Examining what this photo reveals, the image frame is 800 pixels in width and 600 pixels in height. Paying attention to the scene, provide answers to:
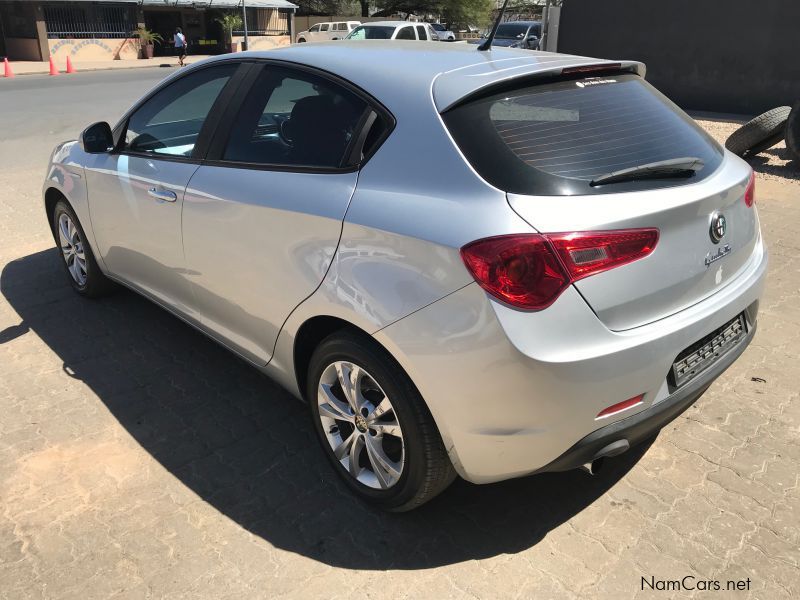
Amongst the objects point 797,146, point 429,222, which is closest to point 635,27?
point 797,146

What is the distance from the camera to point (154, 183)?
3.52 metres

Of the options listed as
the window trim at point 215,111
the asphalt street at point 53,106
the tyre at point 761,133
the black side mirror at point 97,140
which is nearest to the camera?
the window trim at point 215,111

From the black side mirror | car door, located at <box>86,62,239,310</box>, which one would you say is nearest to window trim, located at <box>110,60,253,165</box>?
car door, located at <box>86,62,239,310</box>

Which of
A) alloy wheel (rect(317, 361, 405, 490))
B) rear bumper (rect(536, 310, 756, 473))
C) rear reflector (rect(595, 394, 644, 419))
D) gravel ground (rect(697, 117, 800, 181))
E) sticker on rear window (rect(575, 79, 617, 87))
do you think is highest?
sticker on rear window (rect(575, 79, 617, 87))

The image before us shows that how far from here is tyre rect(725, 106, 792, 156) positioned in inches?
345

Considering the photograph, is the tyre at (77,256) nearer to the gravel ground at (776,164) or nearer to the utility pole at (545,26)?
the gravel ground at (776,164)

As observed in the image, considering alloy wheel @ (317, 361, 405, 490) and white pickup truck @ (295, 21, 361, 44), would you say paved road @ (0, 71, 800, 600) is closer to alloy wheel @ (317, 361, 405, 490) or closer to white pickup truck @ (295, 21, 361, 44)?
alloy wheel @ (317, 361, 405, 490)

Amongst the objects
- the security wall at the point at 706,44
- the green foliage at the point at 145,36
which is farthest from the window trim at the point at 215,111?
the green foliage at the point at 145,36

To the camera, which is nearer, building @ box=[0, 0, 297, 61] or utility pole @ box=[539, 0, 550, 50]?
utility pole @ box=[539, 0, 550, 50]

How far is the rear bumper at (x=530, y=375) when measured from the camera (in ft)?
6.93

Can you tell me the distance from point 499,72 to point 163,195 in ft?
5.95

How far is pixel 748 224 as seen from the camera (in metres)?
2.79

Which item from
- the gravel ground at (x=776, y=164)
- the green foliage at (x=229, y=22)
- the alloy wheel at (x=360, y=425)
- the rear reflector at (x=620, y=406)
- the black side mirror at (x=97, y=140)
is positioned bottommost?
the green foliage at (x=229, y=22)

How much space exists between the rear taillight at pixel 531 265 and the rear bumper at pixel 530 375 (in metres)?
0.04
